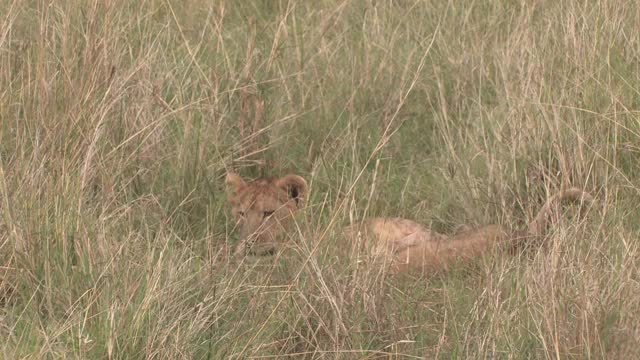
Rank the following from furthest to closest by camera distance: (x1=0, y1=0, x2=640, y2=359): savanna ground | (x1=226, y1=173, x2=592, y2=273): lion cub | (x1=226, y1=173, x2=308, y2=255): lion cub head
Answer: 1. (x1=226, y1=173, x2=308, y2=255): lion cub head
2. (x1=226, y1=173, x2=592, y2=273): lion cub
3. (x1=0, y1=0, x2=640, y2=359): savanna ground

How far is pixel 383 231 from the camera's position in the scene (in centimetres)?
490

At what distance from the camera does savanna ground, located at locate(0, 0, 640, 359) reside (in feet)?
12.9

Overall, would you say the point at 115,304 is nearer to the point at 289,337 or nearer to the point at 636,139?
the point at 289,337

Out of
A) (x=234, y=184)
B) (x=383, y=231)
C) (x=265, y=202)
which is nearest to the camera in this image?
(x=383, y=231)

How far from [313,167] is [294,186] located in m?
0.21

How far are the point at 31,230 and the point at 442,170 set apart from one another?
183 centimetres

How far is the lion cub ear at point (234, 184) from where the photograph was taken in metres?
5.54

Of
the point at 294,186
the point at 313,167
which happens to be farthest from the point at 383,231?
the point at 313,167

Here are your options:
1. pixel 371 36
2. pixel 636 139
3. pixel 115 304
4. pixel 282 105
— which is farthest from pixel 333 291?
pixel 371 36

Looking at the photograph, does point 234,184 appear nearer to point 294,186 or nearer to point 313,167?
point 294,186

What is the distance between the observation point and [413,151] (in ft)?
19.6

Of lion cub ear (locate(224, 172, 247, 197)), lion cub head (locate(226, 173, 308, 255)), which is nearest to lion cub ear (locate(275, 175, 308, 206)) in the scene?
lion cub head (locate(226, 173, 308, 255))

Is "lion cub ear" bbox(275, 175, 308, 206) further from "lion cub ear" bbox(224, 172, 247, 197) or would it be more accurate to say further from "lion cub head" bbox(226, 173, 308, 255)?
"lion cub ear" bbox(224, 172, 247, 197)

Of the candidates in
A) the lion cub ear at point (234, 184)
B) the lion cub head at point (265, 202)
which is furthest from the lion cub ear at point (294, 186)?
the lion cub ear at point (234, 184)
